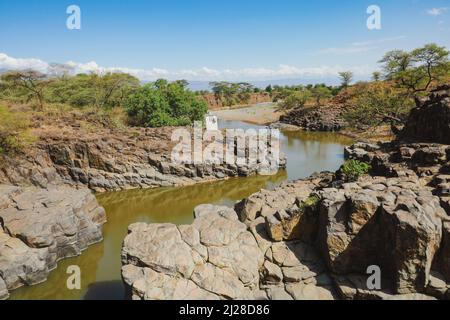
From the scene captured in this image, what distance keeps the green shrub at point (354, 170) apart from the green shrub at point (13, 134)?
18.3 meters

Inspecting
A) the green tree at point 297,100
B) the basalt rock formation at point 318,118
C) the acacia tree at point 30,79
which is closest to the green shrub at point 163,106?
the acacia tree at point 30,79

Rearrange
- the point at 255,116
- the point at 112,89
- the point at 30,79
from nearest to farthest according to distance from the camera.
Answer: the point at 30,79 < the point at 112,89 < the point at 255,116

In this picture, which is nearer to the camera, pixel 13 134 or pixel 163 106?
pixel 13 134

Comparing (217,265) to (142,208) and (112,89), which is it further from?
(112,89)

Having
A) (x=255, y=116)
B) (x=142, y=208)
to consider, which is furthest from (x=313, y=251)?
(x=255, y=116)

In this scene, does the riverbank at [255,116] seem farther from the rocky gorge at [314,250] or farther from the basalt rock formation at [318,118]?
the rocky gorge at [314,250]

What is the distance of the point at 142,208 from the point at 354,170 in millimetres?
11118

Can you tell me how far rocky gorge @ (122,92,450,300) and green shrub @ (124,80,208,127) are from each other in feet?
61.1

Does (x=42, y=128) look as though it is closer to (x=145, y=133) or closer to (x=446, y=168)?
(x=145, y=133)

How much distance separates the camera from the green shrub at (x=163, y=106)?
28281mm

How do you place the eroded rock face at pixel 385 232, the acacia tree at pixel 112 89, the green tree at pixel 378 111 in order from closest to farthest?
the eroded rock face at pixel 385 232 → the green tree at pixel 378 111 → the acacia tree at pixel 112 89

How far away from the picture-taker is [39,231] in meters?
12.0

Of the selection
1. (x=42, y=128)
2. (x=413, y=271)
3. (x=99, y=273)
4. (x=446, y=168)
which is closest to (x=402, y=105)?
(x=446, y=168)

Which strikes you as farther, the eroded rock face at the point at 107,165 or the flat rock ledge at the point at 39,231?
the eroded rock face at the point at 107,165
